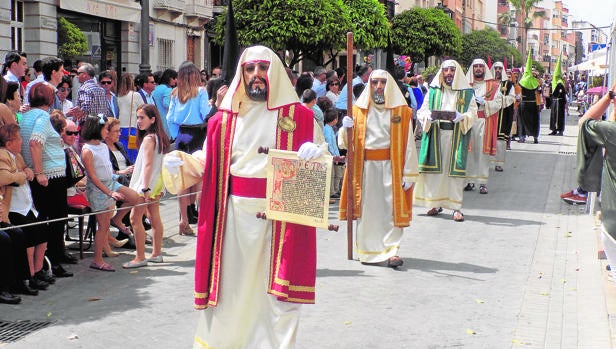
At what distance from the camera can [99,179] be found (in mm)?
8695

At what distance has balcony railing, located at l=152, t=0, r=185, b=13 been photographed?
29797mm

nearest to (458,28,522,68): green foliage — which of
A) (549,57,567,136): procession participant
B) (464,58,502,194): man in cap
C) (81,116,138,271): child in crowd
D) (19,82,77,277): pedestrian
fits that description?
(549,57,567,136): procession participant

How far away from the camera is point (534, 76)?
25422 mm

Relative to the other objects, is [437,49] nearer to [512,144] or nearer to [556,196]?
[512,144]

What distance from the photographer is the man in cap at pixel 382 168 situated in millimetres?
8984

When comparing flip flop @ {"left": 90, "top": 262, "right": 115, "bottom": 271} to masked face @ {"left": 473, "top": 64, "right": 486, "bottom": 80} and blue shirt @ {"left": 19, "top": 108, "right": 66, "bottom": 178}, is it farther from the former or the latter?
masked face @ {"left": 473, "top": 64, "right": 486, "bottom": 80}

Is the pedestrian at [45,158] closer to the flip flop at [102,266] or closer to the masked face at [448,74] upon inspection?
the flip flop at [102,266]

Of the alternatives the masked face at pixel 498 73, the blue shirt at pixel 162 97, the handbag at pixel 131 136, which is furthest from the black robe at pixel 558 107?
the handbag at pixel 131 136

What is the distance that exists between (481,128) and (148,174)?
6.76m

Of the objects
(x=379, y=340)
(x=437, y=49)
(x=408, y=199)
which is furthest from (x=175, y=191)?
(x=437, y=49)

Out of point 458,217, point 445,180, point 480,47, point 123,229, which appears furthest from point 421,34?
point 123,229

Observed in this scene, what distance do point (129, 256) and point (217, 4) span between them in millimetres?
27622

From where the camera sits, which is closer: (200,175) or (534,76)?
(200,175)

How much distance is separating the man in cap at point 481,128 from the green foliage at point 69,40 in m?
12.9
